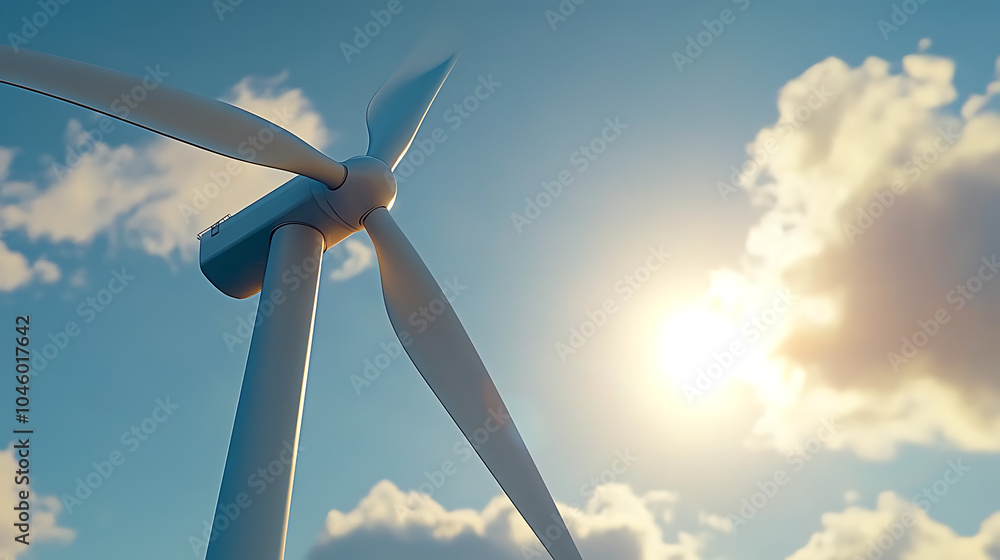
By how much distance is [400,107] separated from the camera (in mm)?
16328

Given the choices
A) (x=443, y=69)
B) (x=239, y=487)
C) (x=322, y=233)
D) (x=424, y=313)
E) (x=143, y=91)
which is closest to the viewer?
(x=239, y=487)

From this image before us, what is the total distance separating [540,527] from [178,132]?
29.1ft

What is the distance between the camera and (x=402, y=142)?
15.7 m

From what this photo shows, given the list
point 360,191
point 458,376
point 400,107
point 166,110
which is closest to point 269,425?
point 458,376

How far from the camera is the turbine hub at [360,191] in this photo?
13352 millimetres

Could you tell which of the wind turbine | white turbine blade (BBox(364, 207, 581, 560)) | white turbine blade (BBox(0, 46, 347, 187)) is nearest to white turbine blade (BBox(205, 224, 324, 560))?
the wind turbine

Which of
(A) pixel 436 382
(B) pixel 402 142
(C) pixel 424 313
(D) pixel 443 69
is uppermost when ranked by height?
(D) pixel 443 69

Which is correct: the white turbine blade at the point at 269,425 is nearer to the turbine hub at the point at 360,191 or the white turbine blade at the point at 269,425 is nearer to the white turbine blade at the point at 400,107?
the turbine hub at the point at 360,191

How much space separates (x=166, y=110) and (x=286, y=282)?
348cm

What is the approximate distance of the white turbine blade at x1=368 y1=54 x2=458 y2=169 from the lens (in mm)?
15367

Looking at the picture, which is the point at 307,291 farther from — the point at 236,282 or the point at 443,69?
the point at 443,69

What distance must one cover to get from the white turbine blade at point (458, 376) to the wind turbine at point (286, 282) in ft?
0.06

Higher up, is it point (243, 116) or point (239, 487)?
point (243, 116)

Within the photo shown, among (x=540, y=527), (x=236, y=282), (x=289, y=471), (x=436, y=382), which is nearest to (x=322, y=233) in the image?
(x=236, y=282)
